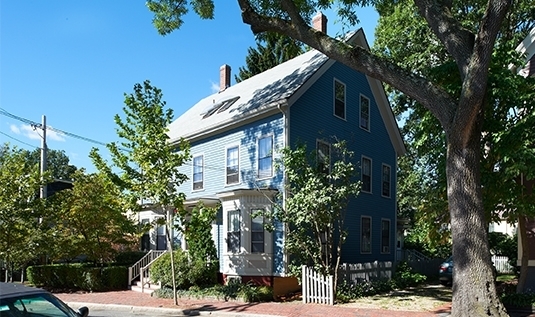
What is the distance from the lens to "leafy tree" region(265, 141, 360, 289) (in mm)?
14734

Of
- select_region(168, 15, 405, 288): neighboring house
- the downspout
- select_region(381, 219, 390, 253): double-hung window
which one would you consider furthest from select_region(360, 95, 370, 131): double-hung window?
the downspout

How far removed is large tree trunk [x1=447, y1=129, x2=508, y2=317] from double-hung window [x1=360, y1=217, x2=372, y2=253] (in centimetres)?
1026

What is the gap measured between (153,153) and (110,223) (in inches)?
264

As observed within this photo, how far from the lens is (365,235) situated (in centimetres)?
2080

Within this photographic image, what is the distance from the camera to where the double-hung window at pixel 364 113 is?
21453 mm

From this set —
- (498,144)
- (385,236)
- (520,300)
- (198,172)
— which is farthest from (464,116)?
(385,236)

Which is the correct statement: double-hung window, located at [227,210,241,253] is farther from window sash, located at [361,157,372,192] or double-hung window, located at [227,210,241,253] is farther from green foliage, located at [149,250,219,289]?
window sash, located at [361,157,372,192]

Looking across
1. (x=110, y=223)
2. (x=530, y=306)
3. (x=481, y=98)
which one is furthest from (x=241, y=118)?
(x=530, y=306)

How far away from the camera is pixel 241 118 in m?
18.2

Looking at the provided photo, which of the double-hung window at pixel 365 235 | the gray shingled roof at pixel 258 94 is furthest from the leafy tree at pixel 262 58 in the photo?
the double-hung window at pixel 365 235

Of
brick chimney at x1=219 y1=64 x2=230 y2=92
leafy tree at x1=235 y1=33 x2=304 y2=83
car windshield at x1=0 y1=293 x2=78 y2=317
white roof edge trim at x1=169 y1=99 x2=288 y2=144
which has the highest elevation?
leafy tree at x1=235 y1=33 x2=304 y2=83

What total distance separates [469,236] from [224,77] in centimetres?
1983

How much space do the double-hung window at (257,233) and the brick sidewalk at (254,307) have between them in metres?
2.74

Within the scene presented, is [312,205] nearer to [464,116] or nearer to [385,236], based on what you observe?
[464,116]
